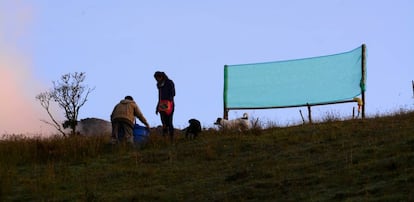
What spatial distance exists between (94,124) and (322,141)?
37.8 ft

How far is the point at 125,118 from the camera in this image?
18.2m

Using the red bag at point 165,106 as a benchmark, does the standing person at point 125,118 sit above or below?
below

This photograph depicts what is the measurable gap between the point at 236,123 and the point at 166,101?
6.17 feet

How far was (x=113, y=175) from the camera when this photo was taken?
1469 centimetres

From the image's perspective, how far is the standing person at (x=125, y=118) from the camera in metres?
18.2

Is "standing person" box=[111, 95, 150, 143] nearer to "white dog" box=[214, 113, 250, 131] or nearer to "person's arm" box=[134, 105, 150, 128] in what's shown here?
"person's arm" box=[134, 105, 150, 128]

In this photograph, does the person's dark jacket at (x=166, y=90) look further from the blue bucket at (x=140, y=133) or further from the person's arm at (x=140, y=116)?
the blue bucket at (x=140, y=133)

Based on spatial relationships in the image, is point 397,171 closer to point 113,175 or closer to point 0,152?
point 113,175

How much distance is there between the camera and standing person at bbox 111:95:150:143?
18.2 m

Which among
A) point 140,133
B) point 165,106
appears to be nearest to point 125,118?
point 140,133

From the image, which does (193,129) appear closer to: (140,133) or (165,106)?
(165,106)

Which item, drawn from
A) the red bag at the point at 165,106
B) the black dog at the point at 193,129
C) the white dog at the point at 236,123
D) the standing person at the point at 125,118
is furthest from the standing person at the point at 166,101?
the white dog at the point at 236,123

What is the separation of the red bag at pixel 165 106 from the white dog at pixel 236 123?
57.1 inches

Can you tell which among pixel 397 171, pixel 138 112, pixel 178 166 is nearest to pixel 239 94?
pixel 138 112
